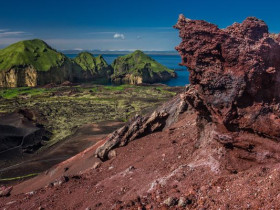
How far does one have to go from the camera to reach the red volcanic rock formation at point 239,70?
→ 33.9ft

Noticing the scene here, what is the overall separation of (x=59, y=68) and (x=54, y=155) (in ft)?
368

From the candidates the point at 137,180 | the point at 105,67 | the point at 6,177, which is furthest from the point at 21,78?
the point at 137,180

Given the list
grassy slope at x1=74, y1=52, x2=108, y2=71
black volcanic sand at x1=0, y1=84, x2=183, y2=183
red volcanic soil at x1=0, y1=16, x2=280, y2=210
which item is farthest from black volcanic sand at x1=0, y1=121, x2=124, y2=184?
grassy slope at x1=74, y1=52, x2=108, y2=71

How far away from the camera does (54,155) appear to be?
3534 cm

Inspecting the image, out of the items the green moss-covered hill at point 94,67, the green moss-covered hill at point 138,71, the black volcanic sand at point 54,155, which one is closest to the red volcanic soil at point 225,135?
the black volcanic sand at point 54,155

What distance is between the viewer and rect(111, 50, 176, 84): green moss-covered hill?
15000 centimetres

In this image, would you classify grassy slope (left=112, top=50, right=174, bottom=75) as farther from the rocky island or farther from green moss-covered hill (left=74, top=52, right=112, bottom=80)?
green moss-covered hill (left=74, top=52, right=112, bottom=80)

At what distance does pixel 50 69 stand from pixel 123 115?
83.8m

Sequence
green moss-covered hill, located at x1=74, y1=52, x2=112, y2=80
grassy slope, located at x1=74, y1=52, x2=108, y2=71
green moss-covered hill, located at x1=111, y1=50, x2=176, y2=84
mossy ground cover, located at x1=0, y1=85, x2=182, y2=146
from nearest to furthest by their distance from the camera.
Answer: mossy ground cover, located at x1=0, y1=85, x2=182, y2=146 < green moss-covered hill, located at x1=111, y1=50, x2=176, y2=84 < green moss-covered hill, located at x1=74, y1=52, x2=112, y2=80 < grassy slope, located at x1=74, y1=52, x2=108, y2=71

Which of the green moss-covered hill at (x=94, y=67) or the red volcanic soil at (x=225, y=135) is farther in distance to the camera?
the green moss-covered hill at (x=94, y=67)

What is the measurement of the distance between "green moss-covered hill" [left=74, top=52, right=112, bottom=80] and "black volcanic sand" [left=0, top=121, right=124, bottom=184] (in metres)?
119

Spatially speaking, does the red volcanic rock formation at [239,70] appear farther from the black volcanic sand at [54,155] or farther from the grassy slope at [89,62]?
the grassy slope at [89,62]

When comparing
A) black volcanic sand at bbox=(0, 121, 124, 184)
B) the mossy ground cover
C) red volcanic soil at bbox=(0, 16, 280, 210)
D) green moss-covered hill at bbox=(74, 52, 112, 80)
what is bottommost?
the mossy ground cover

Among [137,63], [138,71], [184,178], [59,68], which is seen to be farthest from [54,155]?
[137,63]
